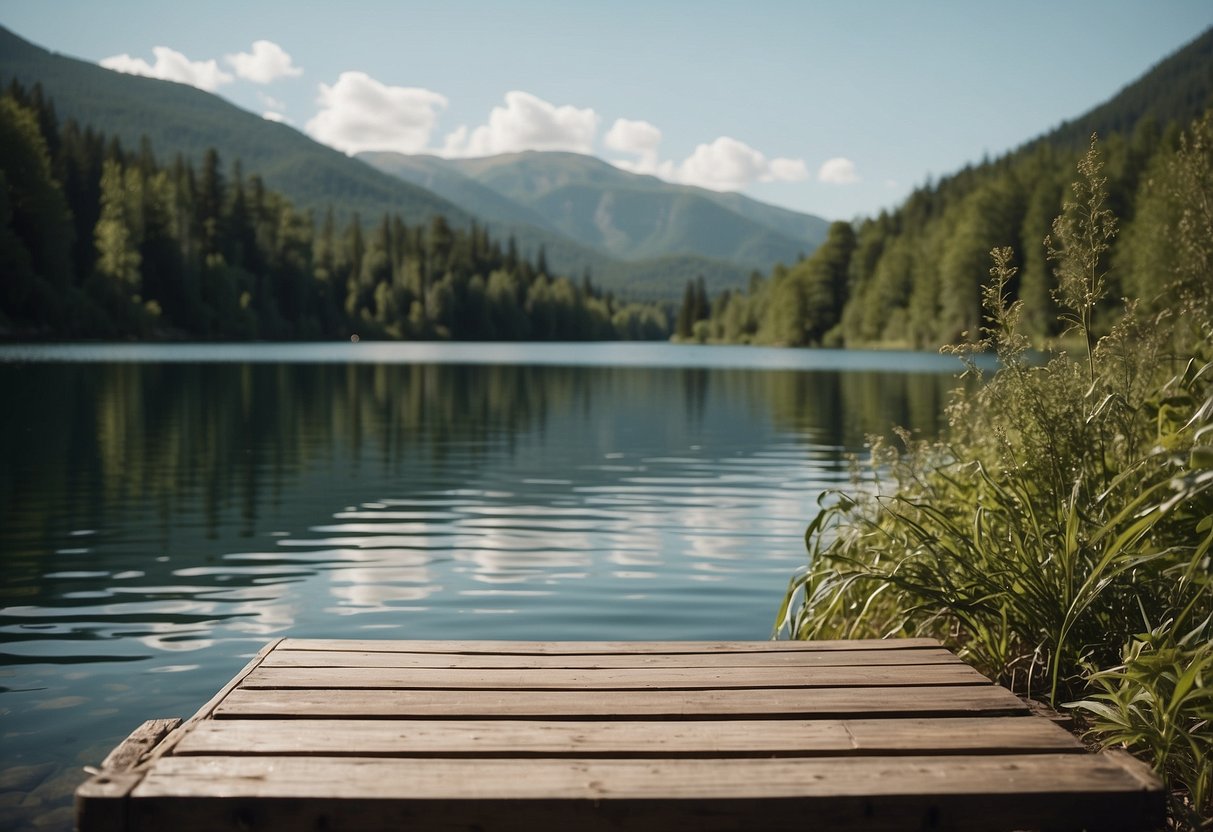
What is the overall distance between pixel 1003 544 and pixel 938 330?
87.4 m

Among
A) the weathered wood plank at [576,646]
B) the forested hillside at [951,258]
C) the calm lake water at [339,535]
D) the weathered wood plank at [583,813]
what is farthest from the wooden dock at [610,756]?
the forested hillside at [951,258]

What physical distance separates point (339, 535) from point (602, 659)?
774 centimetres

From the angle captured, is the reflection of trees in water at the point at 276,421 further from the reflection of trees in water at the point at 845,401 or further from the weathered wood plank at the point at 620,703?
the weathered wood plank at the point at 620,703

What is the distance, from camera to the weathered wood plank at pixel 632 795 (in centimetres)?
289

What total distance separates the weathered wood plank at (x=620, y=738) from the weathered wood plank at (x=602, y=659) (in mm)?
765

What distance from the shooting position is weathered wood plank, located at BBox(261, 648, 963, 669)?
14.2ft

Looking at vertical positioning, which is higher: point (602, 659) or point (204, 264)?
point (204, 264)

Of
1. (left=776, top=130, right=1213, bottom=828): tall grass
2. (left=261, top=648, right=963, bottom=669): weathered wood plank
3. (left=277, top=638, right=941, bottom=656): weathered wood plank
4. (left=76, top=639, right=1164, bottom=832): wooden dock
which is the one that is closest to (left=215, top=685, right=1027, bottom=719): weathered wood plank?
(left=76, top=639, right=1164, bottom=832): wooden dock

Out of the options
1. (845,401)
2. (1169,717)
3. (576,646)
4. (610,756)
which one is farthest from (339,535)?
(845,401)

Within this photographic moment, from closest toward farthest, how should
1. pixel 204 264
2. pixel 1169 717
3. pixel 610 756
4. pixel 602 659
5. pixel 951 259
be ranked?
pixel 610 756 → pixel 1169 717 → pixel 602 659 → pixel 951 259 → pixel 204 264

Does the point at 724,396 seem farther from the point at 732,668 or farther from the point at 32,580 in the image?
the point at 732,668

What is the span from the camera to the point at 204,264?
321 feet

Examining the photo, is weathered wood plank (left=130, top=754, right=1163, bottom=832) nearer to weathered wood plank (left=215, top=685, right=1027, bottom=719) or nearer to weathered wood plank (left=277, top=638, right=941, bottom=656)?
weathered wood plank (left=215, top=685, right=1027, bottom=719)

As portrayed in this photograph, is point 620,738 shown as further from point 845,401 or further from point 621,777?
point 845,401
